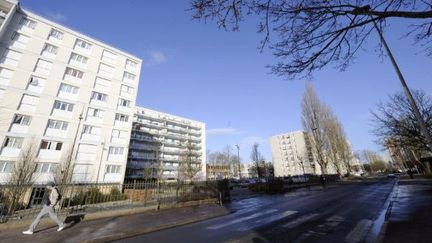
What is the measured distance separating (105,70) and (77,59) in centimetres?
413

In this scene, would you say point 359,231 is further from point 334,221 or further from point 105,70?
point 105,70

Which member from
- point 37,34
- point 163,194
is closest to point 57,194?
point 163,194

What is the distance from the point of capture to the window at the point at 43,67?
29.4 meters

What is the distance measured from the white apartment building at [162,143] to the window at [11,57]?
31947 mm

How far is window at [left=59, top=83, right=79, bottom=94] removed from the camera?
102 ft

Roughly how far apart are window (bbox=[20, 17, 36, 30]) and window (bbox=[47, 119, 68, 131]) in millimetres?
13730

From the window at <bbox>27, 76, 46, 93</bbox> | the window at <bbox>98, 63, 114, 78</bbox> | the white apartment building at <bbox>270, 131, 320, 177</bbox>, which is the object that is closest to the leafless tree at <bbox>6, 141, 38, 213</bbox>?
the window at <bbox>27, 76, 46, 93</bbox>

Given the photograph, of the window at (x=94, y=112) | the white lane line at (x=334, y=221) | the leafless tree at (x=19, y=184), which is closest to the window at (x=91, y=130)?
the window at (x=94, y=112)

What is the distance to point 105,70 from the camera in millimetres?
36250

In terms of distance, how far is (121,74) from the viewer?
38.0 meters

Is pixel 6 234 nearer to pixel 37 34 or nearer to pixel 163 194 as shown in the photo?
pixel 163 194

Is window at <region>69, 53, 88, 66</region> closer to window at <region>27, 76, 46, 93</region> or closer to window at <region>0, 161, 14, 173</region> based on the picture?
window at <region>27, 76, 46, 93</region>

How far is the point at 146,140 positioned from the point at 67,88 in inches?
1241

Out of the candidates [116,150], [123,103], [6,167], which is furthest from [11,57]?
[116,150]
